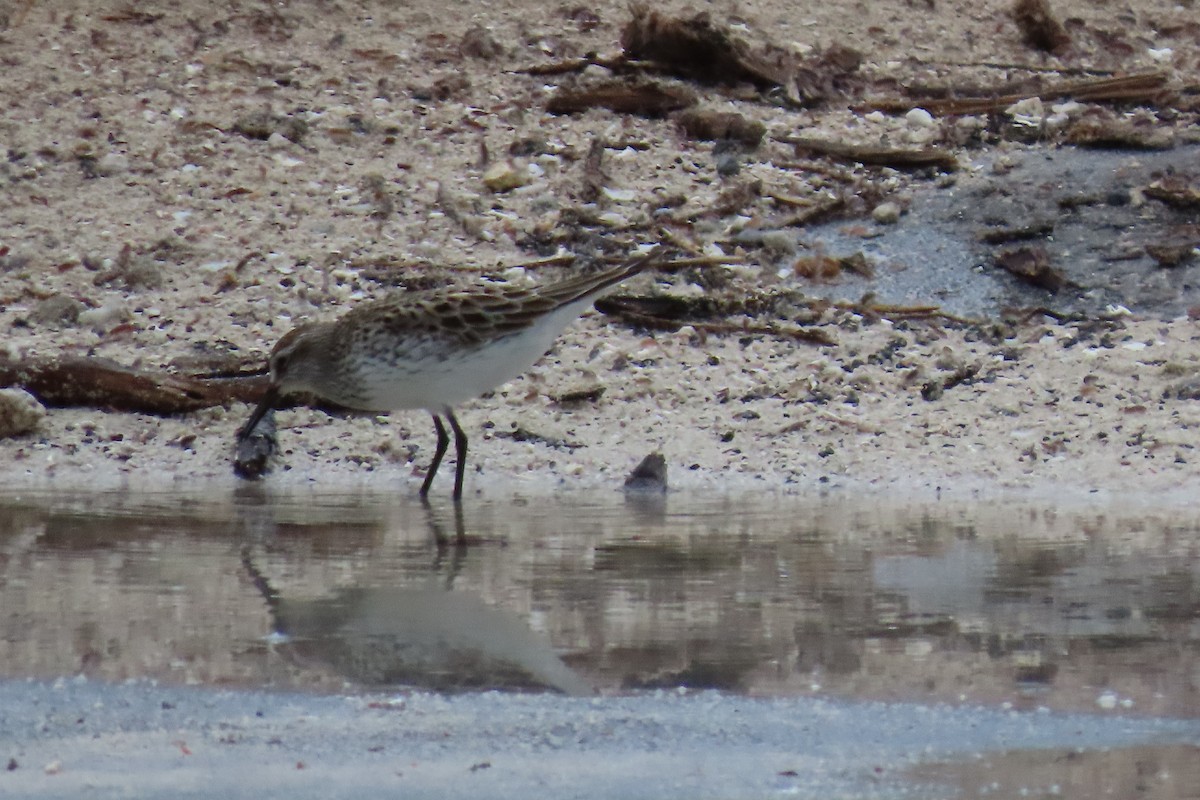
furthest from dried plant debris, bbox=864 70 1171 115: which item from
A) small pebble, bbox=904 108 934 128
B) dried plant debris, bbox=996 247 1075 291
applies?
dried plant debris, bbox=996 247 1075 291

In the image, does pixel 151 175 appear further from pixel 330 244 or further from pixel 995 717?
pixel 995 717

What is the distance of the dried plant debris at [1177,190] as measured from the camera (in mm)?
9953

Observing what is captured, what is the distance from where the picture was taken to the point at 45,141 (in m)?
10.7

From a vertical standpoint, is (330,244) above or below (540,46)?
below

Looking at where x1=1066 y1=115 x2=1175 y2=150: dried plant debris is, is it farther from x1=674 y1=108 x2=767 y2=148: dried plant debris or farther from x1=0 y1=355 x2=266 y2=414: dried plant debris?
x1=0 y1=355 x2=266 y2=414: dried plant debris

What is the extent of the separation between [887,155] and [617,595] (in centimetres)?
581

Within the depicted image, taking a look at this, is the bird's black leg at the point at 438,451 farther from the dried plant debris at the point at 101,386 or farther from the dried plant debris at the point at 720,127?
the dried plant debris at the point at 720,127

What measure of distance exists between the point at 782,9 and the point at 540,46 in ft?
5.80

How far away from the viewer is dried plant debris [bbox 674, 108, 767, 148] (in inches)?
425

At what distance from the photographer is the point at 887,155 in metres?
10.6

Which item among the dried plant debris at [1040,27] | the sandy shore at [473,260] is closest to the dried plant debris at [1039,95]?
the sandy shore at [473,260]

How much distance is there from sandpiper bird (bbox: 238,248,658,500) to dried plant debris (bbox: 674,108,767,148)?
314 cm

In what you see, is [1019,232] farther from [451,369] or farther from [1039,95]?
[451,369]

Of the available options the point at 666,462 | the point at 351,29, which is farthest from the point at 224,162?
the point at 666,462
